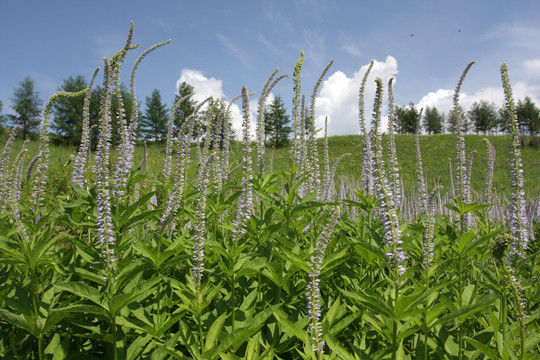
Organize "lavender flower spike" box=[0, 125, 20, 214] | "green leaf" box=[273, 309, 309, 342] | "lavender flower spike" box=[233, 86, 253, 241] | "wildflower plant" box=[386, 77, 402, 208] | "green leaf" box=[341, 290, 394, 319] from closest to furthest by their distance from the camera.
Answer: "green leaf" box=[341, 290, 394, 319] < "green leaf" box=[273, 309, 309, 342] < "wildflower plant" box=[386, 77, 402, 208] < "lavender flower spike" box=[233, 86, 253, 241] < "lavender flower spike" box=[0, 125, 20, 214]

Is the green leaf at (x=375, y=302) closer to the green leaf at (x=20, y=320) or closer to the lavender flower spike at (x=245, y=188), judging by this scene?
the lavender flower spike at (x=245, y=188)

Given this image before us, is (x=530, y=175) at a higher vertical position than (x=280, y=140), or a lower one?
lower

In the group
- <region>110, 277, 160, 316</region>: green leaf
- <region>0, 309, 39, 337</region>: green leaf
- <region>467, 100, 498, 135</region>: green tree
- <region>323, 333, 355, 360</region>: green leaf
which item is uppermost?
<region>467, 100, 498, 135</region>: green tree

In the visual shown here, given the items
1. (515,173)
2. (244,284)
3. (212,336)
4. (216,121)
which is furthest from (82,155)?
(515,173)

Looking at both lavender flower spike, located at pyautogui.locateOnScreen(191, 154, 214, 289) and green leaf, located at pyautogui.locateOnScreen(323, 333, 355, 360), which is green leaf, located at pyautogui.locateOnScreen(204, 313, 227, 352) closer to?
lavender flower spike, located at pyautogui.locateOnScreen(191, 154, 214, 289)

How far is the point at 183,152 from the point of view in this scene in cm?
435

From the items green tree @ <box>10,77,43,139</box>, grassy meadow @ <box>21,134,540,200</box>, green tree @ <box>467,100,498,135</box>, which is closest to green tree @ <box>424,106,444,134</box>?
green tree @ <box>467,100,498,135</box>

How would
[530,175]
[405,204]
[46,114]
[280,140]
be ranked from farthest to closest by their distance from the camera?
[280,140], [530,175], [405,204], [46,114]

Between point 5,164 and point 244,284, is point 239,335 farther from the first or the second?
point 5,164

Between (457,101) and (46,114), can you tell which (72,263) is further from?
(457,101)

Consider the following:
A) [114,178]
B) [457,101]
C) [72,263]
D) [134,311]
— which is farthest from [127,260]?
[457,101]

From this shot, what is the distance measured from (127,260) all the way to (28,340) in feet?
3.95

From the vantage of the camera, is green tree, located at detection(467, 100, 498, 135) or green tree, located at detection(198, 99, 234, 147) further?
green tree, located at detection(467, 100, 498, 135)

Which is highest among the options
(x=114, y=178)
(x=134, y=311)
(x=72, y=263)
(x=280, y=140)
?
(x=280, y=140)
